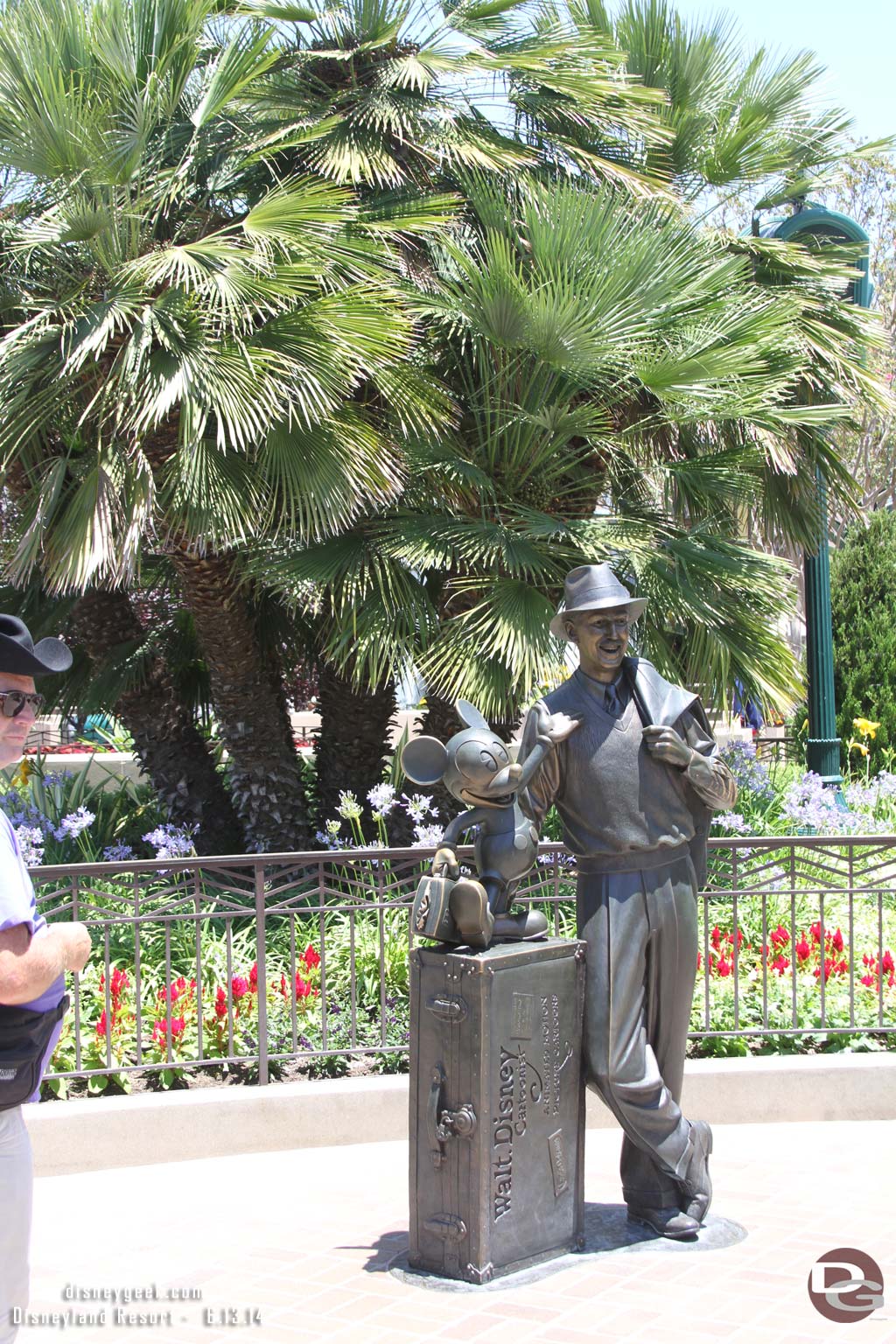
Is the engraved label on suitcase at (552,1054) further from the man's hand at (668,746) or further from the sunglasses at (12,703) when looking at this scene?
the sunglasses at (12,703)

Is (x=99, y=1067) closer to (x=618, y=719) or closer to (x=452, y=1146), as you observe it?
(x=452, y=1146)

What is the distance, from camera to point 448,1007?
3.92 metres

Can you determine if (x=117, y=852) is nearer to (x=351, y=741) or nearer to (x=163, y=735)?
(x=163, y=735)

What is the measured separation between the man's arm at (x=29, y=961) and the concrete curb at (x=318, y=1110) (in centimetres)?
276

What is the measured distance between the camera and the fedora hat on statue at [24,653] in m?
2.84

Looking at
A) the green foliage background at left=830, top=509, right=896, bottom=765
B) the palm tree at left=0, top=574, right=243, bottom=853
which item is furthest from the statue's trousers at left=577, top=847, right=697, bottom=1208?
the green foliage background at left=830, top=509, right=896, bottom=765

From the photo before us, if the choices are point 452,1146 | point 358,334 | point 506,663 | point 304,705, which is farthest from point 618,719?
point 304,705

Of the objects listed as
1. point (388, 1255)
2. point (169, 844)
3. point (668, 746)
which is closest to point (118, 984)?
point (169, 844)

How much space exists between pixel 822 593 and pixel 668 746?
581cm

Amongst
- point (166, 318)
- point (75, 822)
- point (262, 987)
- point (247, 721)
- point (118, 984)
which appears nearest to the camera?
point (262, 987)

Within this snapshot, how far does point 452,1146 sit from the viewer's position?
3887 mm

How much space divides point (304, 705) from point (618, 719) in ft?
24.8

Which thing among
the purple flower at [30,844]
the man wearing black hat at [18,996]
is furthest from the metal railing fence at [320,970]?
the man wearing black hat at [18,996]

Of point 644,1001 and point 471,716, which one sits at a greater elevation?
point 471,716
